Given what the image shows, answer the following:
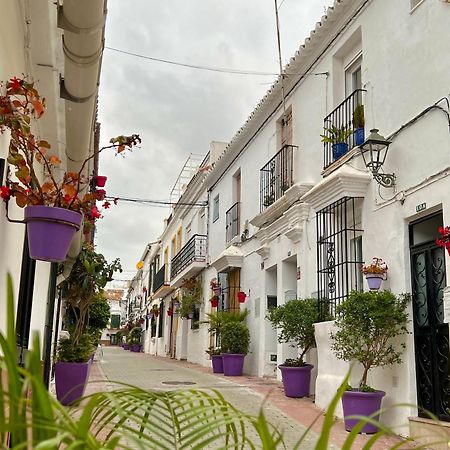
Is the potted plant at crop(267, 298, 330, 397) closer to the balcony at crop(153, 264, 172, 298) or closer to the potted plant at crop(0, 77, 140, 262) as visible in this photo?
the potted plant at crop(0, 77, 140, 262)

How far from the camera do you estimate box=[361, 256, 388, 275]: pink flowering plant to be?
21.7ft

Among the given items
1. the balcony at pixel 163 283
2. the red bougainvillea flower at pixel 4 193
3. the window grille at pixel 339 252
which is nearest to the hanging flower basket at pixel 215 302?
the window grille at pixel 339 252

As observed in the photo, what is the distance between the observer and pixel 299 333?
8.52 metres

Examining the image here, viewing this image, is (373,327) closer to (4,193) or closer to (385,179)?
(385,179)

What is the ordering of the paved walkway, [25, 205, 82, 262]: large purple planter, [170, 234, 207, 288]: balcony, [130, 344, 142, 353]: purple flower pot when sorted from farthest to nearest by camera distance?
[130, 344, 142, 353]: purple flower pot → [170, 234, 207, 288]: balcony → the paved walkway → [25, 205, 82, 262]: large purple planter

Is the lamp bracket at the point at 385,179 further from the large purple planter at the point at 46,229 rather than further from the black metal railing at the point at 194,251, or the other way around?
the black metal railing at the point at 194,251

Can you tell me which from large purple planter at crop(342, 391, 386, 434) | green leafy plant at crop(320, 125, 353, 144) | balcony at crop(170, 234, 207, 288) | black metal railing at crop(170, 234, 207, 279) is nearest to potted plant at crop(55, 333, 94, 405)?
large purple planter at crop(342, 391, 386, 434)

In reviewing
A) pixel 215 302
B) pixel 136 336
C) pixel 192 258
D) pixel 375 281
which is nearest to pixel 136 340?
pixel 136 336

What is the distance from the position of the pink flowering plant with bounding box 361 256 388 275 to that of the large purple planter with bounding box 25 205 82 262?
4.21 metres

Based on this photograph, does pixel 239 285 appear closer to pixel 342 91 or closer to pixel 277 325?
pixel 277 325

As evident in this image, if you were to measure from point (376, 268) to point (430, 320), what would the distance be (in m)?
0.91

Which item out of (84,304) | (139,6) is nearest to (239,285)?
(84,304)

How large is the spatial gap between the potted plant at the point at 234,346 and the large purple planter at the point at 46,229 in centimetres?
929

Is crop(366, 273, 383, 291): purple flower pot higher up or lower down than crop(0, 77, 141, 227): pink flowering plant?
lower down
